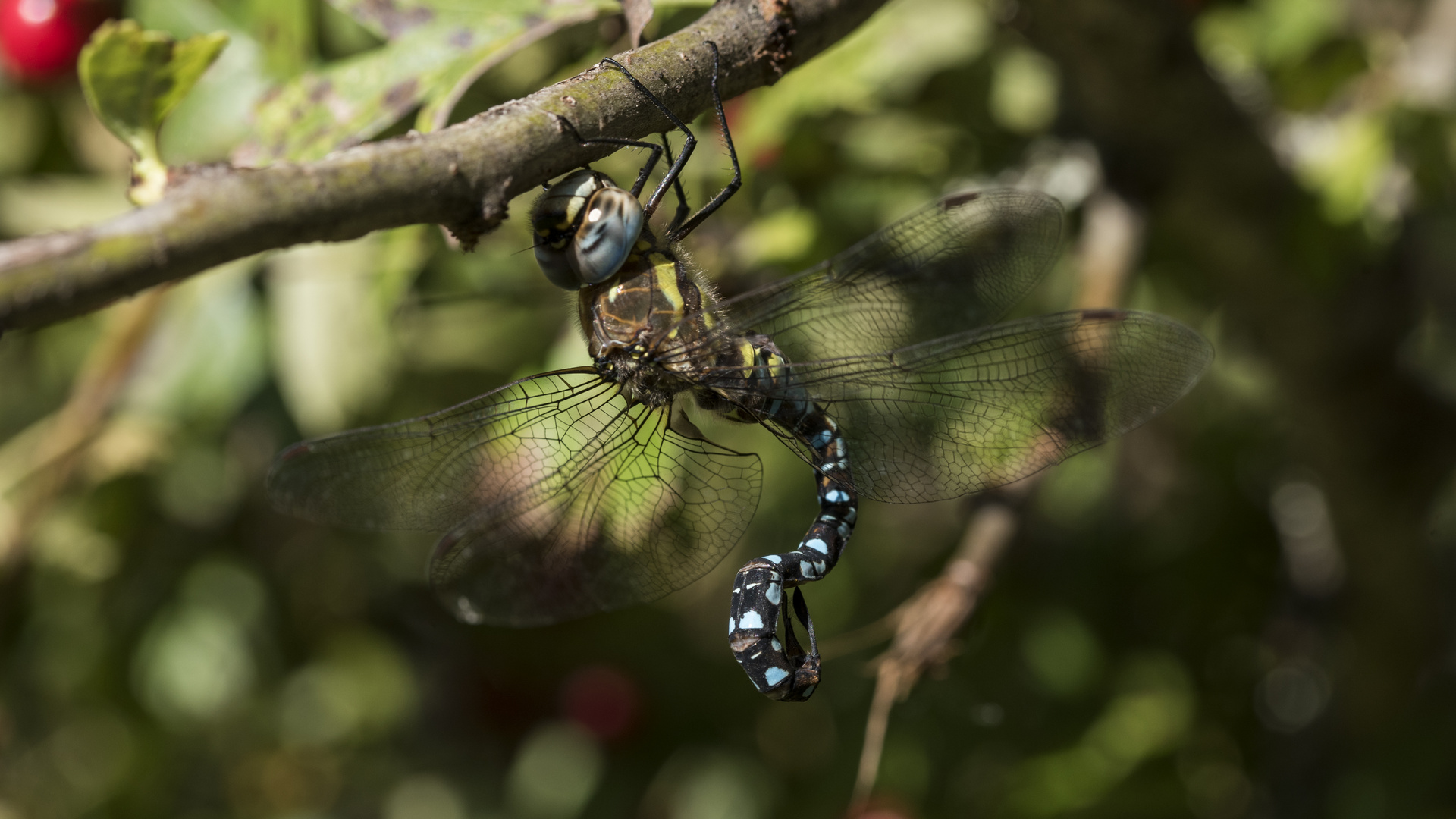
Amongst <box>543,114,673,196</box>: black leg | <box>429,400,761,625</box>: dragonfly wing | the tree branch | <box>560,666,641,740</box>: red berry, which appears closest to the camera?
the tree branch

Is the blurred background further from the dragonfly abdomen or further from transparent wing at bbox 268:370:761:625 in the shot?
the dragonfly abdomen

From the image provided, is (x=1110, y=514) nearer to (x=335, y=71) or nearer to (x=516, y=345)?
(x=516, y=345)

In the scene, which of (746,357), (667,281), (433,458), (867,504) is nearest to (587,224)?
(667,281)

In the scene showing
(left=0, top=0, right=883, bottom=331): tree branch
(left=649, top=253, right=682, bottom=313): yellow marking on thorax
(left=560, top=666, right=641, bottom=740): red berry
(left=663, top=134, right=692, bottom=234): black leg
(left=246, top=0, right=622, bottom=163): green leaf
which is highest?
(left=0, top=0, right=883, bottom=331): tree branch

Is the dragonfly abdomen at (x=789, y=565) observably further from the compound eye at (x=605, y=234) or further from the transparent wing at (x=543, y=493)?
the compound eye at (x=605, y=234)

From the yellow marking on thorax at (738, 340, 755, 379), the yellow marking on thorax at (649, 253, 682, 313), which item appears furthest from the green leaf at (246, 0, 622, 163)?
the yellow marking on thorax at (738, 340, 755, 379)

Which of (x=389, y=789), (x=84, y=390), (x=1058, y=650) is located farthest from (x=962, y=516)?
(x=389, y=789)
